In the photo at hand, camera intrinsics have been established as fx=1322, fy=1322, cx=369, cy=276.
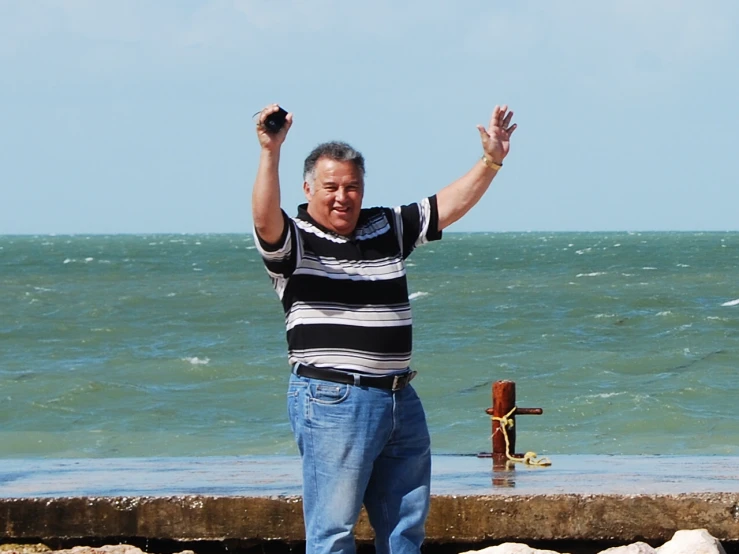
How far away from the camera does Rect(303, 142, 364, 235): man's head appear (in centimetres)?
441

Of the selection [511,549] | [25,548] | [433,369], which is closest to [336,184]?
[511,549]

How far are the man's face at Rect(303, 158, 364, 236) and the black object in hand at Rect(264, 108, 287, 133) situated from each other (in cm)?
26

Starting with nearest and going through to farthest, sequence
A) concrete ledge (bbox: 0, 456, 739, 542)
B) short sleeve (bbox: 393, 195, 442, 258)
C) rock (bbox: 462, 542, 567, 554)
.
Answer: short sleeve (bbox: 393, 195, 442, 258) < rock (bbox: 462, 542, 567, 554) < concrete ledge (bbox: 0, 456, 739, 542)

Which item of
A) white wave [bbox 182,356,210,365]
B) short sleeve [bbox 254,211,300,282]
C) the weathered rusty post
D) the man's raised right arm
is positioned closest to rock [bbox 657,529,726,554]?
the weathered rusty post

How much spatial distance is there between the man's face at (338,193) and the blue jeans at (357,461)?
0.55 meters

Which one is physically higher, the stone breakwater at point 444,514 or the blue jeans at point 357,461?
the blue jeans at point 357,461

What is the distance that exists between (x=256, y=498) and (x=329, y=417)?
2.10 metres

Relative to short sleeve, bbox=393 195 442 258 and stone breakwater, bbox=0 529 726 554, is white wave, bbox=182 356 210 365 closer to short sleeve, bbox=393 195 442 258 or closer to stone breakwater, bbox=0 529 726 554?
stone breakwater, bbox=0 529 726 554

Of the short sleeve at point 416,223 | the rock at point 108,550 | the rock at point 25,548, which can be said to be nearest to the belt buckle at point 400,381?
the short sleeve at point 416,223

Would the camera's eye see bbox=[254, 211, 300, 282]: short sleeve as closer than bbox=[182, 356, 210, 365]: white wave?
Yes

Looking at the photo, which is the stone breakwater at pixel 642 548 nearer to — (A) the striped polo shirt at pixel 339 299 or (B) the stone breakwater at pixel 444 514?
(B) the stone breakwater at pixel 444 514

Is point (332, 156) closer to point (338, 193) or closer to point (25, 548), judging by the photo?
point (338, 193)

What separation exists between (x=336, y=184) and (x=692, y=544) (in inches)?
103

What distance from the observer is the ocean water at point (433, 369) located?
1559 centimetres
